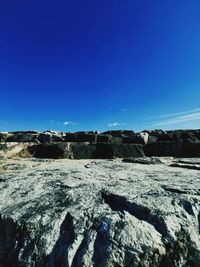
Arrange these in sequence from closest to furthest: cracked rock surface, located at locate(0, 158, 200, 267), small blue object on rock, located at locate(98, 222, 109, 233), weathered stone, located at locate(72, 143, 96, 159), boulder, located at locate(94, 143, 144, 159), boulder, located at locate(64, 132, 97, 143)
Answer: cracked rock surface, located at locate(0, 158, 200, 267)
small blue object on rock, located at locate(98, 222, 109, 233)
boulder, located at locate(94, 143, 144, 159)
weathered stone, located at locate(72, 143, 96, 159)
boulder, located at locate(64, 132, 97, 143)

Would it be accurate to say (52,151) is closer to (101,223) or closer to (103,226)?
(101,223)

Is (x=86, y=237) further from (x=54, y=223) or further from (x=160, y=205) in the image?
(x=160, y=205)

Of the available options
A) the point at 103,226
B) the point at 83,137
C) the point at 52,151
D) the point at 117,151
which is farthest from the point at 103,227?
the point at 83,137

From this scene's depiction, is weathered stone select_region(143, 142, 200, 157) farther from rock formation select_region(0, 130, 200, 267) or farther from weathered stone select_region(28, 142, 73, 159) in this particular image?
rock formation select_region(0, 130, 200, 267)

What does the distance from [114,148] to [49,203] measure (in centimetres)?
1973

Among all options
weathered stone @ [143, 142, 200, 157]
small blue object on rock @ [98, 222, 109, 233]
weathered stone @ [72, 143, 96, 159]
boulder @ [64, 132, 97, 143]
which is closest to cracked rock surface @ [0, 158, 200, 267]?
small blue object on rock @ [98, 222, 109, 233]

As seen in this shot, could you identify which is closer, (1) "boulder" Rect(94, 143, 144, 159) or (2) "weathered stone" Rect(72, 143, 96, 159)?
(1) "boulder" Rect(94, 143, 144, 159)

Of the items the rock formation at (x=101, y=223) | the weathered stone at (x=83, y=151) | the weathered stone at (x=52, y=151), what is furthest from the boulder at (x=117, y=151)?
the rock formation at (x=101, y=223)

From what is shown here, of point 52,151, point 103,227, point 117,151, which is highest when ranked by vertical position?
point 52,151

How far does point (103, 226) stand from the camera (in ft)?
18.5

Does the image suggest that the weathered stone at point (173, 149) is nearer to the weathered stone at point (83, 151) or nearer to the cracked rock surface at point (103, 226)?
the weathered stone at point (83, 151)

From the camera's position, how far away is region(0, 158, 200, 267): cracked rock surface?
17.0ft

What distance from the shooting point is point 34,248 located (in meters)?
5.53

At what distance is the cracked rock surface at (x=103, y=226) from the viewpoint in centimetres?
518
